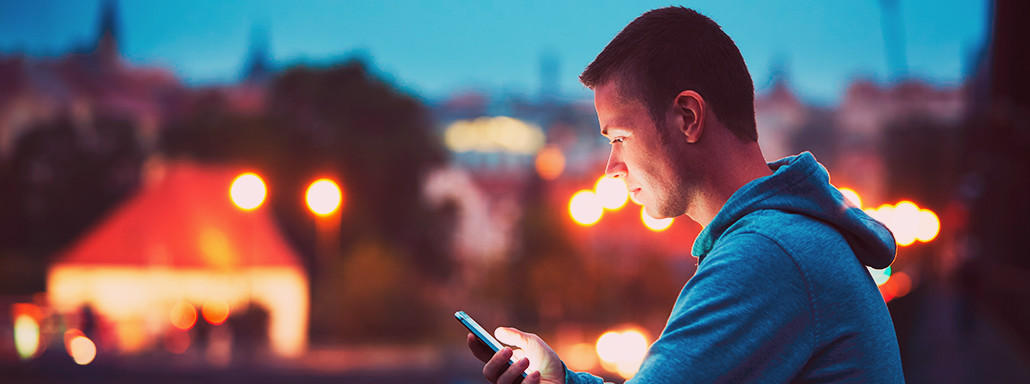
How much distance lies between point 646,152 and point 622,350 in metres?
22.5

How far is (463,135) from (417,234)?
40.1 meters

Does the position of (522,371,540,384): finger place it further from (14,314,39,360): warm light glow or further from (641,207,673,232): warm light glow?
(14,314,39,360): warm light glow

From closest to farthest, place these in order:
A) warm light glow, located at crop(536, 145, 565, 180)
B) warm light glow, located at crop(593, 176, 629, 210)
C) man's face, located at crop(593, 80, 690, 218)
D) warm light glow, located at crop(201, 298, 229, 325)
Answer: man's face, located at crop(593, 80, 690, 218) → warm light glow, located at crop(593, 176, 629, 210) → warm light glow, located at crop(201, 298, 229, 325) → warm light glow, located at crop(536, 145, 565, 180)

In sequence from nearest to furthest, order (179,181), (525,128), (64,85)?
1. (179,181)
2. (64,85)
3. (525,128)

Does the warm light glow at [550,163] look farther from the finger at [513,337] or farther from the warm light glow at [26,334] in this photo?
the finger at [513,337]

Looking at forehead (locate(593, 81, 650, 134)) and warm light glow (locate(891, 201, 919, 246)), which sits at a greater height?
warm light glow (locate(891, 201, 919, 246))

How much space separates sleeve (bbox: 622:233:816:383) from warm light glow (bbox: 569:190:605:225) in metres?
19.9

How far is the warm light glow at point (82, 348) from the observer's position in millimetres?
35631

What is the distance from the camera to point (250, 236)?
52.7 meters

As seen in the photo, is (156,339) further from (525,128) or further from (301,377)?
(525,128)

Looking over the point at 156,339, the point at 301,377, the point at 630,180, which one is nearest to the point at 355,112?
the point at 156,339

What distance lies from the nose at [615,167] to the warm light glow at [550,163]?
66.9 metres

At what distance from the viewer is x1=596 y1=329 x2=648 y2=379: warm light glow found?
74.6 feet

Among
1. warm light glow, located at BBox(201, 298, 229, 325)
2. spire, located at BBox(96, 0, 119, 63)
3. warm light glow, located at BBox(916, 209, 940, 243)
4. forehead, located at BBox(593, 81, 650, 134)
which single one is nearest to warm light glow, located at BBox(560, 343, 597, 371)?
warm light glow, located at BBox(916, 209, 940, 243)
